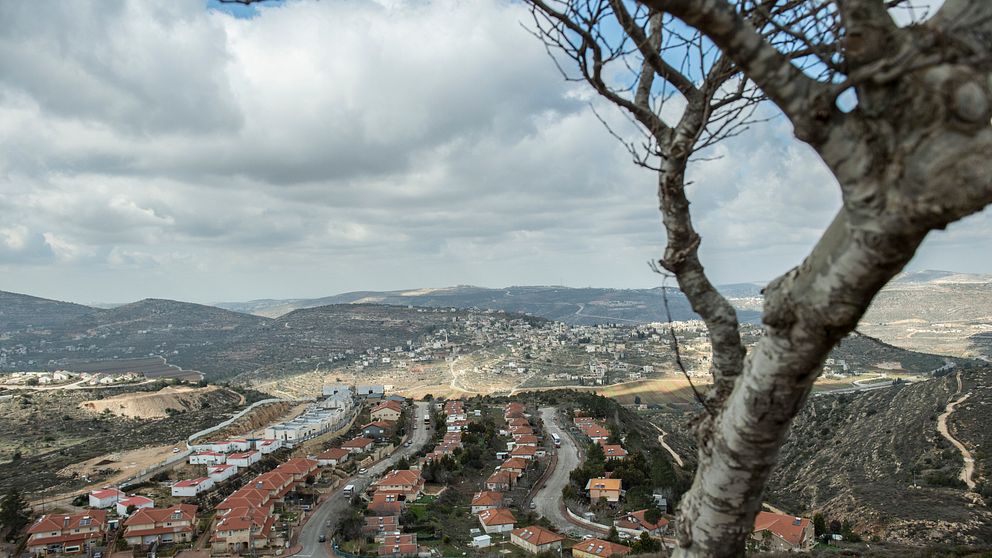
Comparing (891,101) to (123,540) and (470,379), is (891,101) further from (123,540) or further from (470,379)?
(470,379)

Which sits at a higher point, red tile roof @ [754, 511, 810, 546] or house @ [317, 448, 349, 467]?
red tile roof @ [754, 511, 810, 546]

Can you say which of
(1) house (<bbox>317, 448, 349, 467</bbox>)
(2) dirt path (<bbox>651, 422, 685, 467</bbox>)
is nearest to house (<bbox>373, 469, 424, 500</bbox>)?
(1) house (<bbox>317, 448, 349, 467</bbox>)

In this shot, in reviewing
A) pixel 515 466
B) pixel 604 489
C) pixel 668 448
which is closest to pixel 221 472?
pixel 515 466

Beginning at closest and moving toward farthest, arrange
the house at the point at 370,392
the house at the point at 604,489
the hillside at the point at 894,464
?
the hillside at the point at 894,464 < the house at the point at 604,489 < the house at the point at 370,392

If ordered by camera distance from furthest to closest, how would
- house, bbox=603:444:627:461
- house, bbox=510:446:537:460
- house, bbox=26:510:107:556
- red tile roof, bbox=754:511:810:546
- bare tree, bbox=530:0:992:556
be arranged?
house, bbox=510:446:537:460
house, bbox=603:444:627:461
house, bbox=26:510:107:556
red tile roof, bbox=754:511:810:546
bare tree, bbox=530:0:992:556

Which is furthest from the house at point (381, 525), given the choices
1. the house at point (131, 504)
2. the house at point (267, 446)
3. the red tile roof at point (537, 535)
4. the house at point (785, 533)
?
the house at point (267, 446)

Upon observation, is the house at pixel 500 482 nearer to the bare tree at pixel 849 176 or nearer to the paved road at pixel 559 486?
the paved road at pixel 559 486

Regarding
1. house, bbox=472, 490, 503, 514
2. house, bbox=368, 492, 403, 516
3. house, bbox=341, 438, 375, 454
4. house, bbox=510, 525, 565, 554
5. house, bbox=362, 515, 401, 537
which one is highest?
house, bbox=510, 525, 565, 554

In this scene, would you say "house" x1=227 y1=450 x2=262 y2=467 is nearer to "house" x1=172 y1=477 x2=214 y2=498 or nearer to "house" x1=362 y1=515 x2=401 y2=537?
"house" x1=172 y1=477 x2=214 y2=498
